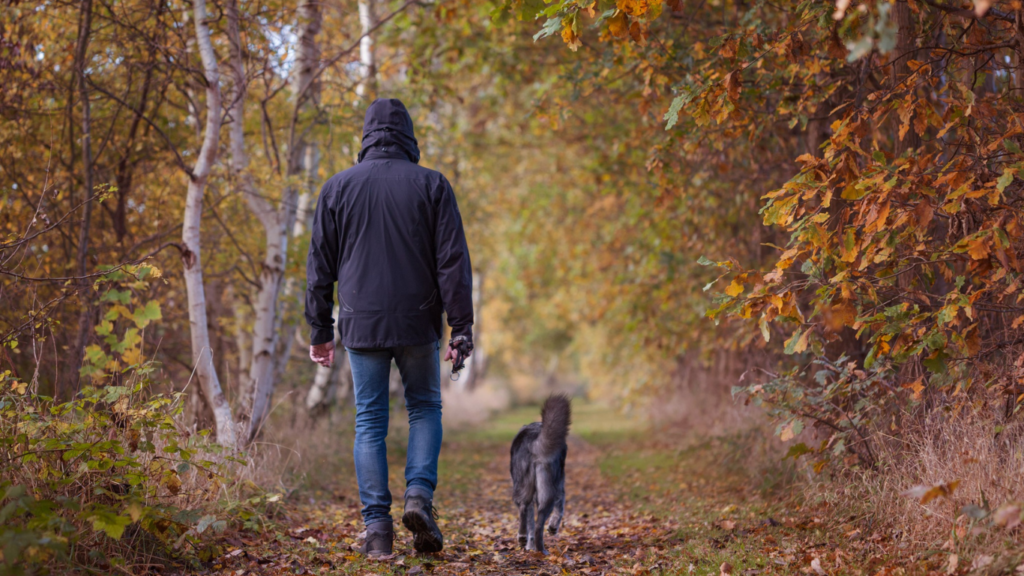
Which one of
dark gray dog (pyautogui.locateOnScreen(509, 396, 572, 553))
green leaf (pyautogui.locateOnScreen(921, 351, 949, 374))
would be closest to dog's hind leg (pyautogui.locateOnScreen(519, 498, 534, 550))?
dark gray dog (pyautogui.locateOnScreen(509, 396, 572, 553))

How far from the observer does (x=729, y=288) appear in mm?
3684

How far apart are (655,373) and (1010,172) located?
42.5 feet

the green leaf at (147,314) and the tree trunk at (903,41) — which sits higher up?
the tree trunk at (903,41)

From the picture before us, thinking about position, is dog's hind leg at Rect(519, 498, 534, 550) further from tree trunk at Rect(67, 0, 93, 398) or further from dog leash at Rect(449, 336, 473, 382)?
tree trunk at Rect(67, 0, 93, 398)

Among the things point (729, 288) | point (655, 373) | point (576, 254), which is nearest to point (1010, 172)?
point (729, 288)

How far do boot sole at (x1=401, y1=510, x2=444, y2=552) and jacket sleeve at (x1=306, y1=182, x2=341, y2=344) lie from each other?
1.10 metres

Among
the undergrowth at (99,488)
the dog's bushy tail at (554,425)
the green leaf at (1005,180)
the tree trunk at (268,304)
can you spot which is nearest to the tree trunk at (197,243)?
the tree trunk at (268,304)

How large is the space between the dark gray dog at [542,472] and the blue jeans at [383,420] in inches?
23.7

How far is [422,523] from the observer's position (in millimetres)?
3945

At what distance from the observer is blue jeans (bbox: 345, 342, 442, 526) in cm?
411

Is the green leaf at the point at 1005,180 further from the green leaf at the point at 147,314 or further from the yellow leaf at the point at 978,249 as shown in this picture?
the green leaf at the point at 147,314

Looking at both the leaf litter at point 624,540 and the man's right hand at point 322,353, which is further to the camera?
the man's right hand at point 322,353

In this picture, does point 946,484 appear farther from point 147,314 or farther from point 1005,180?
point 147,314

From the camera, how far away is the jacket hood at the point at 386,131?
4.36 m
